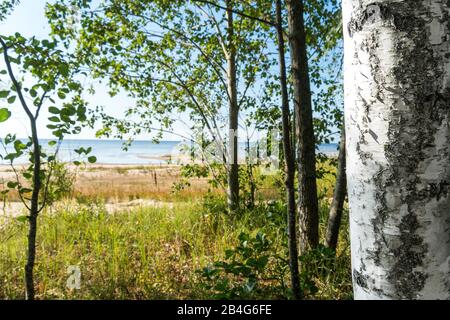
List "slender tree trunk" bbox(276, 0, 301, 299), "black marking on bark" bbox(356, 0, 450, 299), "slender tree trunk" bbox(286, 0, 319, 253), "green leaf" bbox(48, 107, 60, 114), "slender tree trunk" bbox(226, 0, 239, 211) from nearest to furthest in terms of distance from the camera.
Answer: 1. "black marking on bark" bbox(356, 0, 450, 299)
2. "slender tree trunk" bbox(276, 0, 301, 299)
3. "green leaf" bbox(48, 107, 60, 114)
4. "slender tree trunk" bbox(286, 0, 319, 253)
5. "slender tree trunk" bbox(226, 0, 239, 211)

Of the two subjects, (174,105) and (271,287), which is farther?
(174,105)

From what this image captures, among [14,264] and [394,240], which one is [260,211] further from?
[394,240]

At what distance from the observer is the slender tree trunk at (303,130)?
2188mm

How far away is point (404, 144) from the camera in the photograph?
65 centimetres

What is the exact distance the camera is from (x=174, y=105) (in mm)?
4836

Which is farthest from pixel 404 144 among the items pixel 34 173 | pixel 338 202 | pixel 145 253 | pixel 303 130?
pixel 145 253

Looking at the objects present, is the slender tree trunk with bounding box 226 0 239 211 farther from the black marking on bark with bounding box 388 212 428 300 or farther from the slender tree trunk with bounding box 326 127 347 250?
the black marking on bark with bounding box 388 212 428 300

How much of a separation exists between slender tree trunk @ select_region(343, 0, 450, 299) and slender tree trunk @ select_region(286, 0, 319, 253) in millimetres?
1488

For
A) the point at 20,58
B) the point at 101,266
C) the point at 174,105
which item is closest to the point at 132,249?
the point at 101,266

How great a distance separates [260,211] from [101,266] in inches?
88.3

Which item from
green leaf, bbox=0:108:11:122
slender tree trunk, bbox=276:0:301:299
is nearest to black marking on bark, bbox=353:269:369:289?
slender tree trunk, bbox=276:0:301:299

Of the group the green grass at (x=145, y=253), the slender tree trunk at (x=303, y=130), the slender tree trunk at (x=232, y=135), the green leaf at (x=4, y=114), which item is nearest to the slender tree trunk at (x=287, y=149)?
the green grass at (x=145, y=253)

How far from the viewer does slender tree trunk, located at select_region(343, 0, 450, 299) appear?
2.09 feet

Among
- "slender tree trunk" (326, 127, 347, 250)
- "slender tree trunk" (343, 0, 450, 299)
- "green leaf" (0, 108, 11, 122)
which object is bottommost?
"slender tree trunk" (326, 127, 347, 250)
